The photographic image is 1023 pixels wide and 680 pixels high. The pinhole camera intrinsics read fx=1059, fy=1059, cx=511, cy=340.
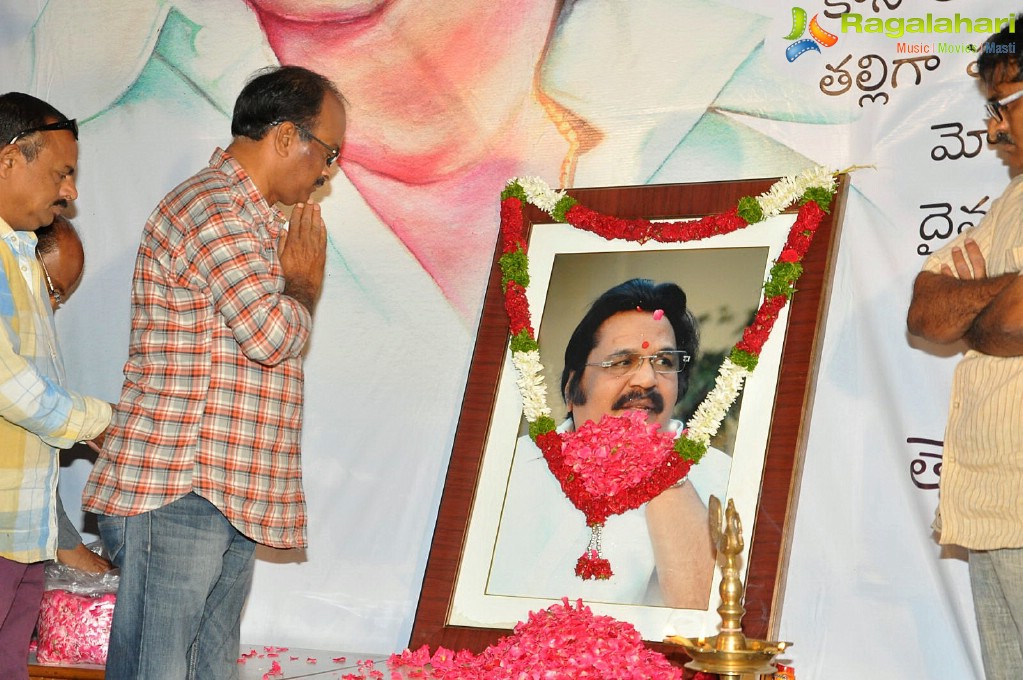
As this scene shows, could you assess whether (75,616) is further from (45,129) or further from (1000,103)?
(1000,103)

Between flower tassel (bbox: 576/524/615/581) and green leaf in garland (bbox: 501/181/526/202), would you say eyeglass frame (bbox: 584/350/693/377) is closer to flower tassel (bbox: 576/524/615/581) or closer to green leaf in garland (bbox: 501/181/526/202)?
flower tassel (bbox: 576/524/615/581)

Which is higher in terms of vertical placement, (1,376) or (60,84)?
(60,84)

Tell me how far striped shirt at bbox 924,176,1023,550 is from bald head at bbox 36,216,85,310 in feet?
11.1

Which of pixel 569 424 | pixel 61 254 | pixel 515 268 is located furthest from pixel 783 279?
pixel 61 254

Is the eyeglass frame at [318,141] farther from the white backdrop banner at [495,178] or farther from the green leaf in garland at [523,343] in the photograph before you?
the white backdrop banner at [495,178]

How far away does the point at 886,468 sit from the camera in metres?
3.51

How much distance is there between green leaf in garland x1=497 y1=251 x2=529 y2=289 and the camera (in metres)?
3.72

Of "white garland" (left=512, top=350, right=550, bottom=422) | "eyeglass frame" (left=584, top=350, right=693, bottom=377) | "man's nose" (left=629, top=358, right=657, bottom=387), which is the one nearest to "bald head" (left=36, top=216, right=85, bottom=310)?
"white garland" (left=512, top=350, right=550, bottom=422)

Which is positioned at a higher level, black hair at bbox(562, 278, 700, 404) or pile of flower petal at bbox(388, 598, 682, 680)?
black hair at bbox(562, 278, 700, 404)

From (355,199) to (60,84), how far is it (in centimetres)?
155

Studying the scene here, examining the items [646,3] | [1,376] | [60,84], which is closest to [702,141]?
[646,3]

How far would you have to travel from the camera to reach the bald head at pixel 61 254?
4.33 meters

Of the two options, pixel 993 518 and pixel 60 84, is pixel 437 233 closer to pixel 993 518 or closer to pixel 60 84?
pixel 60 84

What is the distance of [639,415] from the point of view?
340 cm
